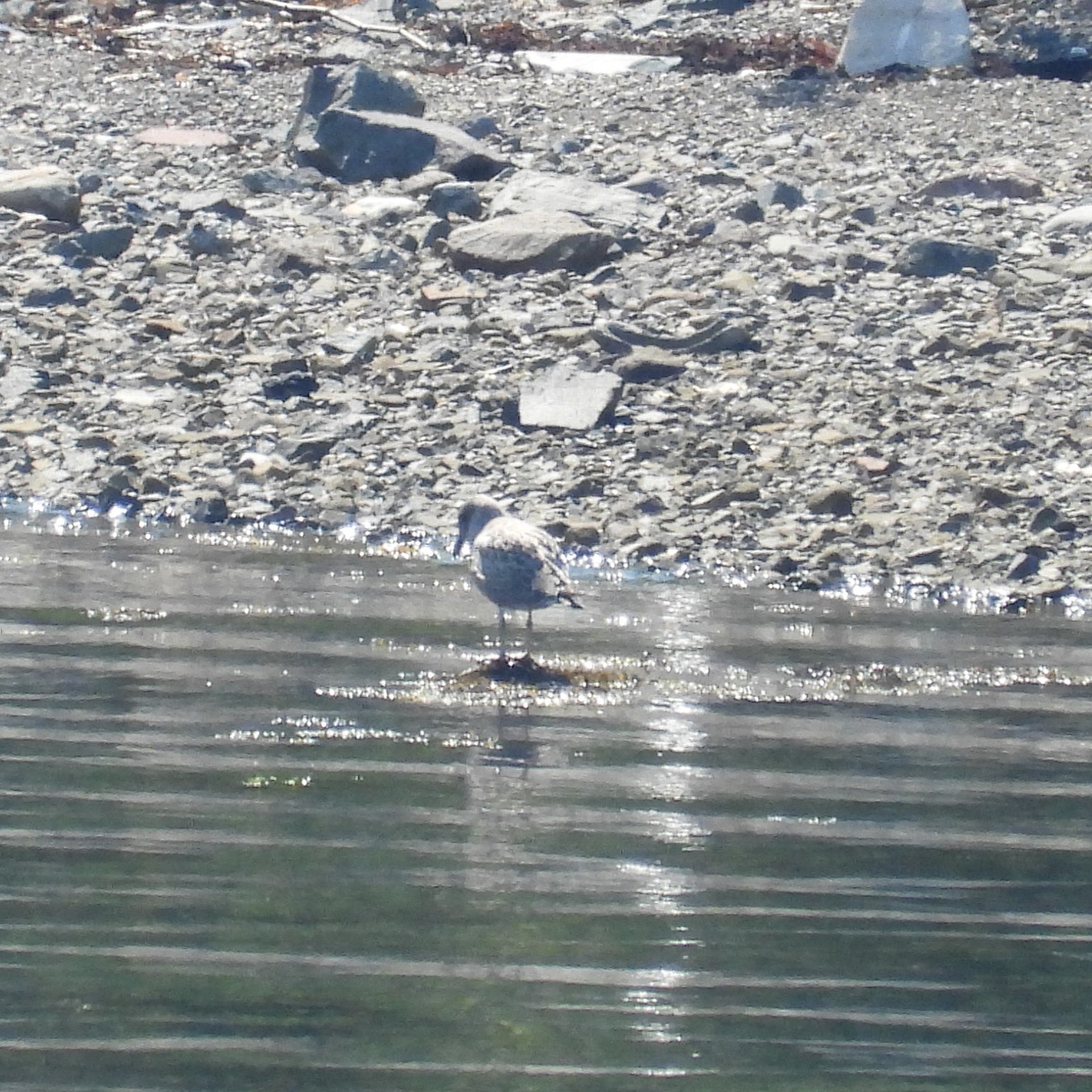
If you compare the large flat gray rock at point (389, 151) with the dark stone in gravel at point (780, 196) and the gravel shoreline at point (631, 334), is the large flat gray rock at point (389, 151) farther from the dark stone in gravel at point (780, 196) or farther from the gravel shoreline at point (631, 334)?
the dark stone in gravel at point (780, 196)

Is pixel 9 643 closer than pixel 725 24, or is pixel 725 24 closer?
pixel 9 643

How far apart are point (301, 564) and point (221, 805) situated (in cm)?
669

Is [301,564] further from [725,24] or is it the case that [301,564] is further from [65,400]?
[725,24]

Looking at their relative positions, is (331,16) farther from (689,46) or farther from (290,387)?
(290,387)

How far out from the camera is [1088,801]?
9.54 meters

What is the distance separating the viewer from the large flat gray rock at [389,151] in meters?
24.4

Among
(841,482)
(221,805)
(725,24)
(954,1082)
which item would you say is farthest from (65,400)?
(725,24)

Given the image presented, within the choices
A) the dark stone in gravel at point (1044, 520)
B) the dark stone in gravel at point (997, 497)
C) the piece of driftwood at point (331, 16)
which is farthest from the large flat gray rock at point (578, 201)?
the piece of driftwood at point (331, 16)

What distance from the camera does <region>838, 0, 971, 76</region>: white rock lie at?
2908 centimetres

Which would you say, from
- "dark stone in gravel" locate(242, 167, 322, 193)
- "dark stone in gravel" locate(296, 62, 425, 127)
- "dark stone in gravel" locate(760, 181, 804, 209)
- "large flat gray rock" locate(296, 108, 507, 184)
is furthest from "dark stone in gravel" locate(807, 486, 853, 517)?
"dark stone in gravel" locate(296, 62, 425, 127)

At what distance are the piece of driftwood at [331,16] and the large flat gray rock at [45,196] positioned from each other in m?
9.34

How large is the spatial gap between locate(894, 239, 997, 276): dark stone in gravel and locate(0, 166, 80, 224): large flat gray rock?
770cm

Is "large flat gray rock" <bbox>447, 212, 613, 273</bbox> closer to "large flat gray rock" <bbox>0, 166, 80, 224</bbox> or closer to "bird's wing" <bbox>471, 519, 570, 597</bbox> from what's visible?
"large flat gray rock" <bbox>0, 166, 80, 224</bbox>

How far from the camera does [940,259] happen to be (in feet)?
69.4
